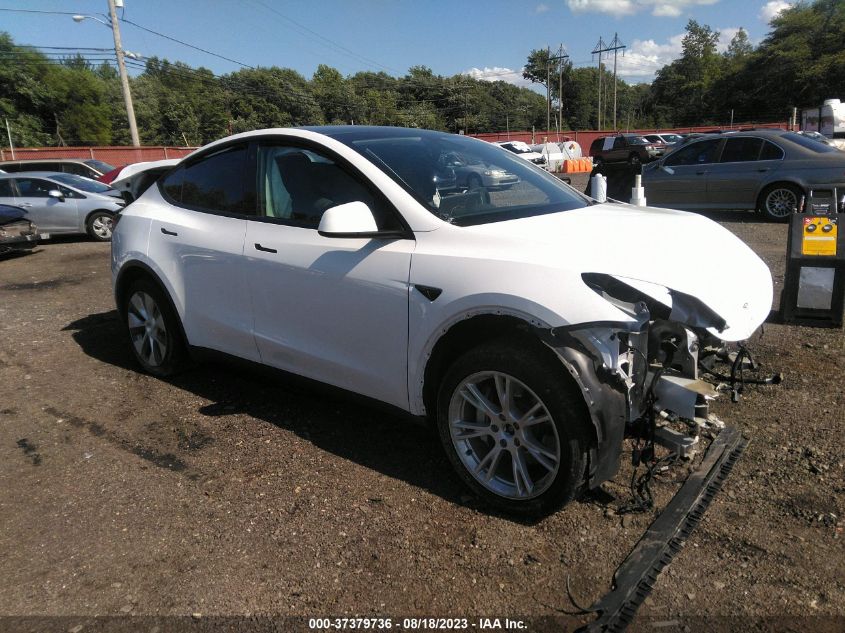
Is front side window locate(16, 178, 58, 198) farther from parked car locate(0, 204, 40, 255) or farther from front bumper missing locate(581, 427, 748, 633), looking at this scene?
front bumper missing locate(581, 427, 748, 633)

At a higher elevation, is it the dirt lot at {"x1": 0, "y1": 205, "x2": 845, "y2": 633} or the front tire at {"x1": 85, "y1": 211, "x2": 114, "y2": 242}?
the front tire at {"x1": 85, "y1": 211, "x2": 114, "y2": 242}

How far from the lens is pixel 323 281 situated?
3270 millimetres

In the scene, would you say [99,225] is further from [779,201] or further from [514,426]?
[779,201]

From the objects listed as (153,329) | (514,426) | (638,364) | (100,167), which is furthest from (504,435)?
(100,167)

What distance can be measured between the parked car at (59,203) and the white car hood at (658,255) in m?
11.7

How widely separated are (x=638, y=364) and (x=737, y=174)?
10.2 meters

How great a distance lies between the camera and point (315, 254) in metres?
3.31

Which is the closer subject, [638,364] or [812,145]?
[638,364]

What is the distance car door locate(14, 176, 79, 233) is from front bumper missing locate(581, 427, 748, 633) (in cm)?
1299

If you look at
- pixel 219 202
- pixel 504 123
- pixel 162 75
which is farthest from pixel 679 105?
pixel 219 202

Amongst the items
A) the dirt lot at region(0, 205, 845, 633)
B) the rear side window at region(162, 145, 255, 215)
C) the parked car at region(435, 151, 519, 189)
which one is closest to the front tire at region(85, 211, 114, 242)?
the dirt lot at region(0, 205, 845, 633)

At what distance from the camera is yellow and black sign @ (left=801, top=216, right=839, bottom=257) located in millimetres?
5191

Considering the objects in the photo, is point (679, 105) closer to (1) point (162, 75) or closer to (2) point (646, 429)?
(1) point (162, 75)

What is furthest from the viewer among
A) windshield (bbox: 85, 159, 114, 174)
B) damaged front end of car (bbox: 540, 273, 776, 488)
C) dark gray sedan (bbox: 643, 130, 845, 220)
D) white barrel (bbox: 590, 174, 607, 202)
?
windshield (bbox: 85, 159, 114, 174)
